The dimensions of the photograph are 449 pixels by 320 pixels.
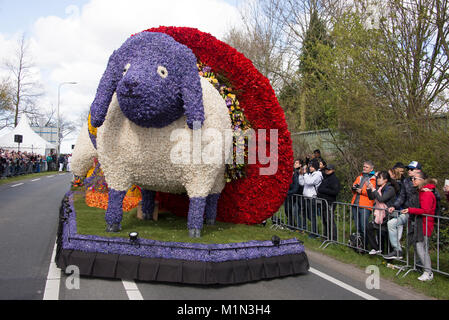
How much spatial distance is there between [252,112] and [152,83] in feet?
6.84

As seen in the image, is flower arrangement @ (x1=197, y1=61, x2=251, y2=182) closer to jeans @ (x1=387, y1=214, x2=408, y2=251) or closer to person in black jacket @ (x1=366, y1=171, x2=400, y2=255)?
person in black jacket @ (x1=366, y1=171, x2=400, y2=255)

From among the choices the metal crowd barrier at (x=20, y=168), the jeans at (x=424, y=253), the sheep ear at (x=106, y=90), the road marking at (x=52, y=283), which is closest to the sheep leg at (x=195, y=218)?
the sheep ear at (x=106, y=90)

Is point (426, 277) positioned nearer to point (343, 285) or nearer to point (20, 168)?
point (343, 285)

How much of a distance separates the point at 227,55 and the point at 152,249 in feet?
10.9

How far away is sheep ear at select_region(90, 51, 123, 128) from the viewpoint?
18.2 feet

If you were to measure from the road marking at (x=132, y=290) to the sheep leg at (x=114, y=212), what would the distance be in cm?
115

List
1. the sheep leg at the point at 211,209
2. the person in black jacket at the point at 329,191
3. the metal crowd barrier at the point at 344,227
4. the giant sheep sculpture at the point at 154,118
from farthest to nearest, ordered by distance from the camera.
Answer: the person in black jacket at the point at 329,191 < the sheep leg at the point at 211,209 < the metal crowd barrier at the point at 344,227 < the giant sheep sculpture at the point at 154,118

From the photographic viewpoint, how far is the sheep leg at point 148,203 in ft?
23.7

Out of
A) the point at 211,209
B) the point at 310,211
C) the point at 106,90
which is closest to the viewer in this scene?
the point at 106,90

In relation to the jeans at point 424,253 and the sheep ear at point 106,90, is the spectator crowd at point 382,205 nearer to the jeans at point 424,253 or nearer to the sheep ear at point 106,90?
the jeans at point 424,253

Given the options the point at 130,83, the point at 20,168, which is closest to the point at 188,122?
the point at 130,83

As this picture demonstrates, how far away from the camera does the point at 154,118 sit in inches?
213

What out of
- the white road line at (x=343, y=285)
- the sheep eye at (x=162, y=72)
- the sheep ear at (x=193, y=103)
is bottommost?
the white road line at (x=343, y=285)
